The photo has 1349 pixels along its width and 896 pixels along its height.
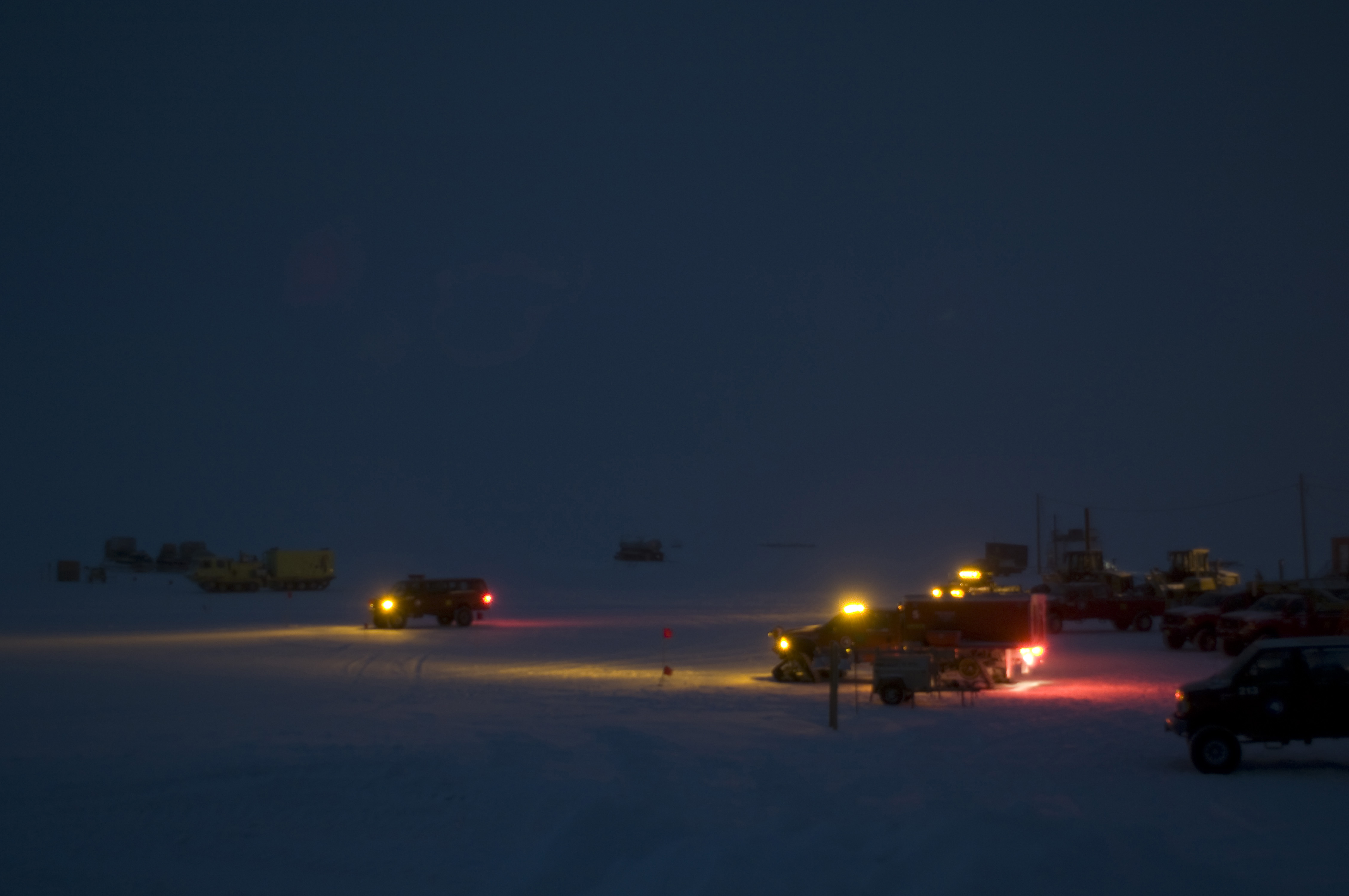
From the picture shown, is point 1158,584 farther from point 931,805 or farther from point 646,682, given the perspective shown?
point 931,805

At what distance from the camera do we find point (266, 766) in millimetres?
11086

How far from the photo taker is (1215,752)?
11.1 m

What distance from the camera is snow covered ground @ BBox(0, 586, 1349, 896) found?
7668 millimetres

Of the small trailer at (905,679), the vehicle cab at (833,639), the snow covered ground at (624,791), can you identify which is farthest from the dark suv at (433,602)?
the small trailer at (905,679)

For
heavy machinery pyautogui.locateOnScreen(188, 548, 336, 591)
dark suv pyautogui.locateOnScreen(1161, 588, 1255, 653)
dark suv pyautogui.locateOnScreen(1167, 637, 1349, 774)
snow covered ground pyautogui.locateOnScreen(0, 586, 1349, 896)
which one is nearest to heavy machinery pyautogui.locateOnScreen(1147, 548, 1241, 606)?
dark suv pyautogui.locateOnScreen(1161, 588, 1255, 653)

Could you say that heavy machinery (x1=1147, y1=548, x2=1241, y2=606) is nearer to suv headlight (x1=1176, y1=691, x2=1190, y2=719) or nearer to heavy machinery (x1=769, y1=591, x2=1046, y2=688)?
heavy machinery (x1=769, y1=591, x2=1046, y2=688)

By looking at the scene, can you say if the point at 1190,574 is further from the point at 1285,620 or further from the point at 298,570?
the point at 298,570

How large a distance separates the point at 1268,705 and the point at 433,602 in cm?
3012

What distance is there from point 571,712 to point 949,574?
87.3 m

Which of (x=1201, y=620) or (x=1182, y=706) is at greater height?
(x=1201, y=620)

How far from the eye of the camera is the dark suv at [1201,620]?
88.9 ft

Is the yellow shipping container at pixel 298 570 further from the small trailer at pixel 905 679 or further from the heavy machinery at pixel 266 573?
the small trailer at pixel 905 679

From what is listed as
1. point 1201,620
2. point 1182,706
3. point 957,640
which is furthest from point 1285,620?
point 1182,706

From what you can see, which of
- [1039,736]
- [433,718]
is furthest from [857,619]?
[433,718]
